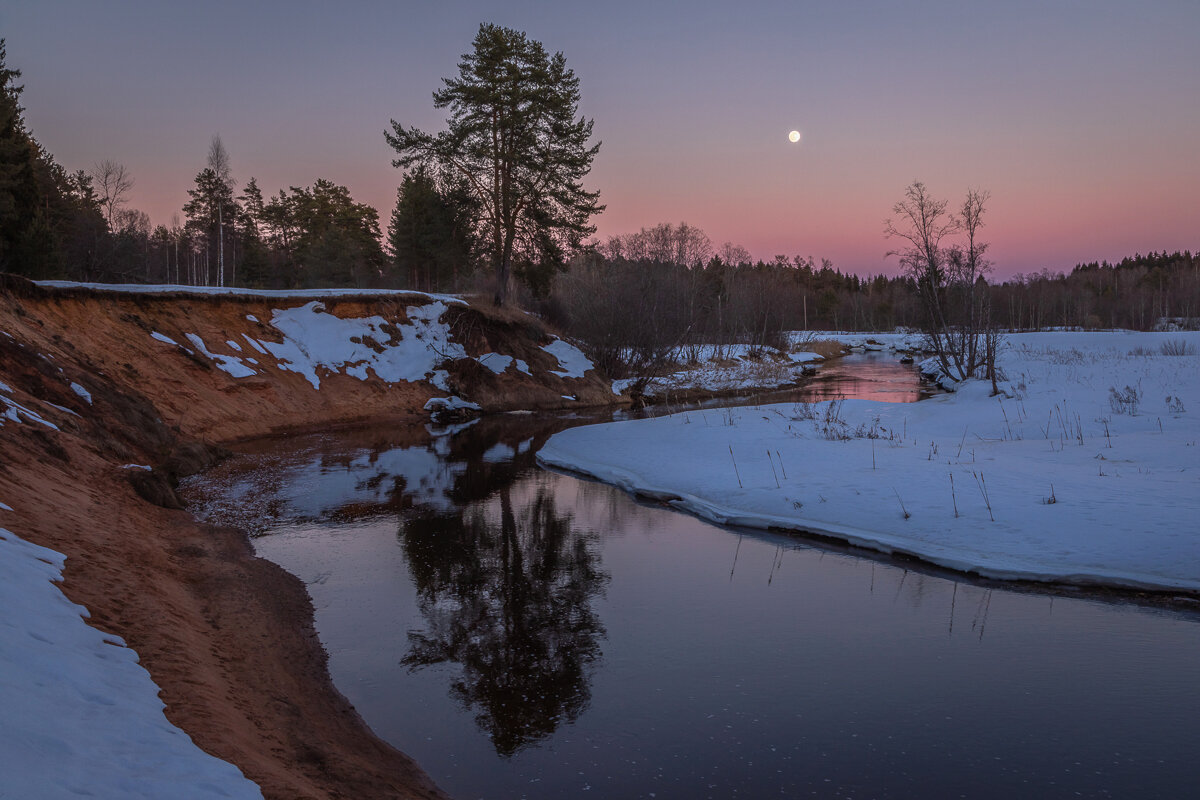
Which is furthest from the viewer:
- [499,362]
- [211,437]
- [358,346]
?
[499,362]

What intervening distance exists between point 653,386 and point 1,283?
2535 cm

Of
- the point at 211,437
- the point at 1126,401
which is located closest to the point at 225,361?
the point at 211,437

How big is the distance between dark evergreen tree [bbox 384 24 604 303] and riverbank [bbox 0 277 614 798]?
441 cm

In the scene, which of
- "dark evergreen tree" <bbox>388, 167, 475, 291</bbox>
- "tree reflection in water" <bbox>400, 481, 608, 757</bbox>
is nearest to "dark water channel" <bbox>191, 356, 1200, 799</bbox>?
"tree reflection in water" <bbox>400, 481, 608, 757</bbox>

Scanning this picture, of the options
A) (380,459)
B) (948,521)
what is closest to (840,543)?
(948,521)

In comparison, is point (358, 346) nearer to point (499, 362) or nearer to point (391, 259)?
point (499, 362)

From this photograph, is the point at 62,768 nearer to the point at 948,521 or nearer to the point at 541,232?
the point at 948,521

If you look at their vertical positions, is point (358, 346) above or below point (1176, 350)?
below

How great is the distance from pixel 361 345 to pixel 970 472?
23.3 m

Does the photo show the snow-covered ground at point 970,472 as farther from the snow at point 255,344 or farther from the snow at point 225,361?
the snow at point 255,344

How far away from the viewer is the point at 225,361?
2344 centimetres

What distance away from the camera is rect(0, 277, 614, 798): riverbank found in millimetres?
4961

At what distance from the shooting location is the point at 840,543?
36.0 feet

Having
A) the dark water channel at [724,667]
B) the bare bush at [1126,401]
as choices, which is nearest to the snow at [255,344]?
the dark water channel at [724,667]
